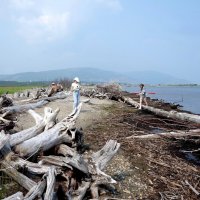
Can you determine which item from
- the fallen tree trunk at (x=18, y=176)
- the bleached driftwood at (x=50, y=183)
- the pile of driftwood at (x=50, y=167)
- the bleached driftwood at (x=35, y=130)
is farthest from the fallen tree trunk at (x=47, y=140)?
the bleached driftwood at (x=50, y=183)

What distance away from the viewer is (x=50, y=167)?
846 cm

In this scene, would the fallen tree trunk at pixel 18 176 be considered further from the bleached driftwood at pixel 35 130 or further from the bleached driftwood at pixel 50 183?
the bleached driftwood at pixel 35 130

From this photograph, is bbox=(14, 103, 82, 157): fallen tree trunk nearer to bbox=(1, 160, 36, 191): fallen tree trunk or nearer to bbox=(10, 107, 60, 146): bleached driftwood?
bbox=(10, 107, 60, 146): bleached driftwood

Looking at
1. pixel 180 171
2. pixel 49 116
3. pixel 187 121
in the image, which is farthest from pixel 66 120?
pixel 187 121

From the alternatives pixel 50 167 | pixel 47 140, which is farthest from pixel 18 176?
pixel 47 140

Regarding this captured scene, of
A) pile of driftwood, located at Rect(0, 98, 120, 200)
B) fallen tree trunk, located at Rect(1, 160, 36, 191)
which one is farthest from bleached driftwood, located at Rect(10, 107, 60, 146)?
fallen tree trunk, located at Rect(1, 160, 36, 191)

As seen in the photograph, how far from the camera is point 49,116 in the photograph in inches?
455

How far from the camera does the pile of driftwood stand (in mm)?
8094

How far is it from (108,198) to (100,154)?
1644mm

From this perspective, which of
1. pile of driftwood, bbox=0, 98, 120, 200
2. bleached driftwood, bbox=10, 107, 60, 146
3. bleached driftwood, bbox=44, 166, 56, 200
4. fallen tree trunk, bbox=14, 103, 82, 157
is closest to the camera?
bleached driftwood, bbox=44, 166, 56, 200

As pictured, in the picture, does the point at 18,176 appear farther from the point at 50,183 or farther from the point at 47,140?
the point at 47,140

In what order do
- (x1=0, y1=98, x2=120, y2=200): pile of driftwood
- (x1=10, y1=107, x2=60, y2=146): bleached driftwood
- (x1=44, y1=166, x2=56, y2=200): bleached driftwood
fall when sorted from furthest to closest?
(x1=10, y1=107, x2=60, y2=146): bleached driftwood, (x1=0, y1=98, x2=120, y2=200): pile of driftwood, (x1=44, y1=166, x2=56, y2=200): bleached driftwood

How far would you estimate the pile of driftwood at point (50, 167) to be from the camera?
8094 mm

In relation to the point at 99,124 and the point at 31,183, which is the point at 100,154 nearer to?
the point at 31,183
